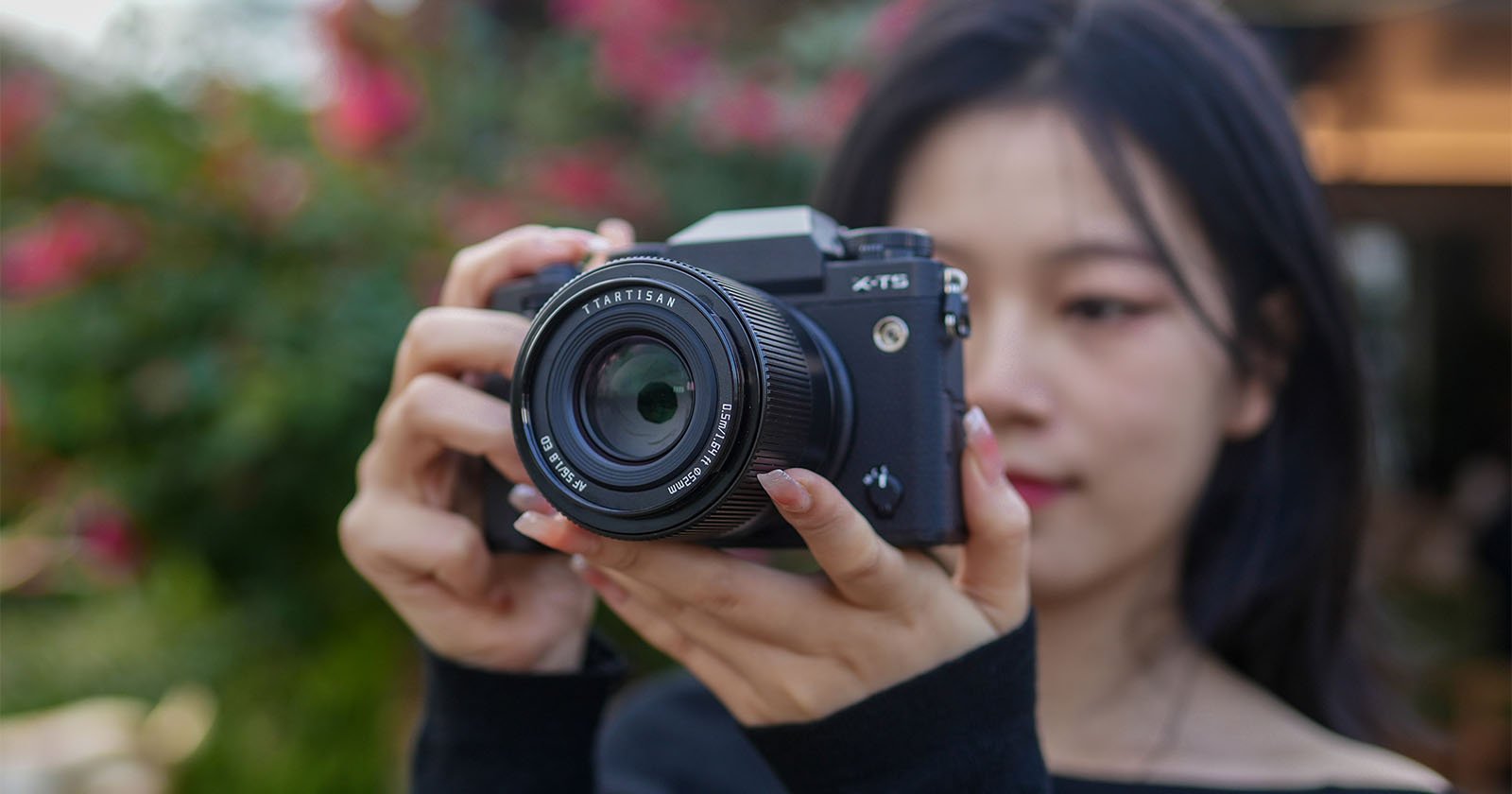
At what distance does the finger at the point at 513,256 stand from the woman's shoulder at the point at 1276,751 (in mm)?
782

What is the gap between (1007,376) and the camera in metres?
1.19

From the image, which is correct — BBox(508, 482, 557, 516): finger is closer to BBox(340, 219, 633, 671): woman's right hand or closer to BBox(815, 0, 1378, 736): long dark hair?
BBox(340, 219, 633, 671): woman's right hand

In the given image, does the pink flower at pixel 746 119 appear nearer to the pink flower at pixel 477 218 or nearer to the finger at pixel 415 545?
the pink flower at pixel 477 218

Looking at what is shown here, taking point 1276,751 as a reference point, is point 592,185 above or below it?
above

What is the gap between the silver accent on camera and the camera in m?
0.93

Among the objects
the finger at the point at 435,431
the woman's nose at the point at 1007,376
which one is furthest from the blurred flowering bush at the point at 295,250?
the woman's nose at the point at 1007,376

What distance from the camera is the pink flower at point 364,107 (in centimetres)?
224

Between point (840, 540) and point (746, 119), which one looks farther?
point (746, 119)

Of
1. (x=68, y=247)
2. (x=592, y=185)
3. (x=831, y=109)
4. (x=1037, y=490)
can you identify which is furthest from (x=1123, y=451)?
(x=68, y=247)

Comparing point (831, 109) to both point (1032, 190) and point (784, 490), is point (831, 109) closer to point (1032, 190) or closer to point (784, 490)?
point (1032, 190)

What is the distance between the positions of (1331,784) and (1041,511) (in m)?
0.36

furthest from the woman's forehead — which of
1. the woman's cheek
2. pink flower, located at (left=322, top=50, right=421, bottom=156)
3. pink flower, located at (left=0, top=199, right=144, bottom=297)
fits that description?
pink flower, located at (left=0, top=199, right=144, bottom=297)

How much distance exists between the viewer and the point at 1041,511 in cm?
123

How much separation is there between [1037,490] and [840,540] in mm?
447
